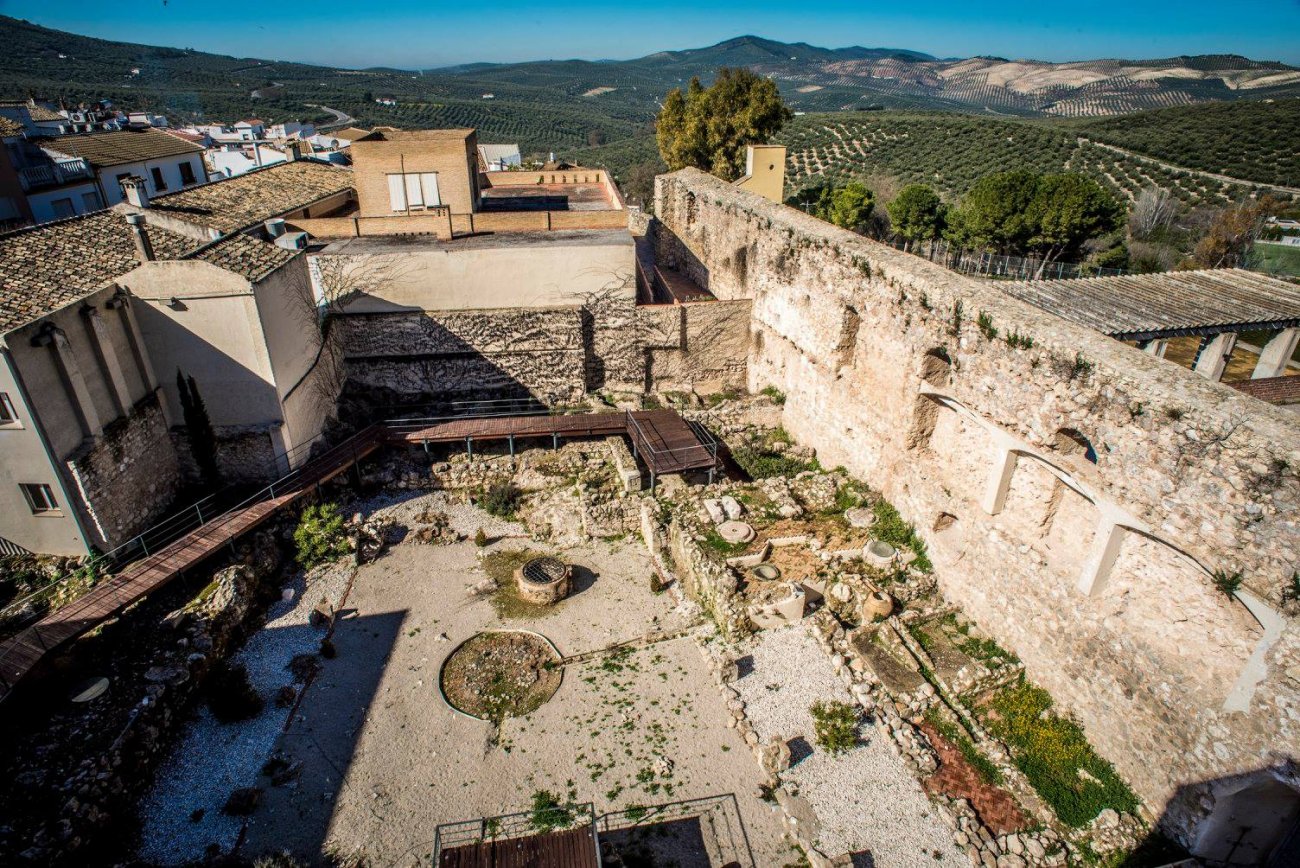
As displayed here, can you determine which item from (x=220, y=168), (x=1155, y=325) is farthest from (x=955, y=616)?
(x=220, y=168)

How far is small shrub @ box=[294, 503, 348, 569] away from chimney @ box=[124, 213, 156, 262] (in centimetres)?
638

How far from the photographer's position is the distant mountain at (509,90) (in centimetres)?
8100

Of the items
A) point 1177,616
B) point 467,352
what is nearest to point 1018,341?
point 1177,616

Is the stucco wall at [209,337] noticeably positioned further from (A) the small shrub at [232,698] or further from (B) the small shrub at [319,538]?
(A) the small shrub at [232,698]

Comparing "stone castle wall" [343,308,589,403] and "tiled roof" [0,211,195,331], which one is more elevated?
"tiled roof" [0,211,195,331]

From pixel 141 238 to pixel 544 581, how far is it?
11214 mm

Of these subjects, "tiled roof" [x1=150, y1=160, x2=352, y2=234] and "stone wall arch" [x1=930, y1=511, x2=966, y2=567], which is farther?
"tiled roof" [x1=150, y1=160, x2=352, y2=234]

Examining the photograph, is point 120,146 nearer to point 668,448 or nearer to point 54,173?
point 54,173

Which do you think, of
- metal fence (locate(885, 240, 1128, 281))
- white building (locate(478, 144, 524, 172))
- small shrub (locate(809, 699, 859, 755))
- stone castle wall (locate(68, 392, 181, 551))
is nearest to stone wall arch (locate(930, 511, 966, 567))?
small shrub (locate(809, 699, 859, 755))

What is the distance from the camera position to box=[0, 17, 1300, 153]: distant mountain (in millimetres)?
81000

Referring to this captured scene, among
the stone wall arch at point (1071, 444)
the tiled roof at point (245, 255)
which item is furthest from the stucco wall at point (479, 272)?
the stone wall arch at point (1071, 444)

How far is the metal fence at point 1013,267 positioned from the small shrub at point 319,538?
985 inches

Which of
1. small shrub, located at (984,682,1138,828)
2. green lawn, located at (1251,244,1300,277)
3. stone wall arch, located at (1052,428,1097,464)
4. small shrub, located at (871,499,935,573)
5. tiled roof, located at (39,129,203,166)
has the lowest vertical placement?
small shrub, located at (984,682,1138,828)

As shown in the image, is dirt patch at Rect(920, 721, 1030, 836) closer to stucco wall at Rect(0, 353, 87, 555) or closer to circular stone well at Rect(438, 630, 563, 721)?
circular stone well at Rect(438, 630, 563, 721)
